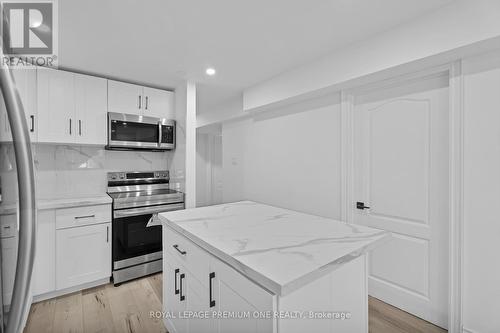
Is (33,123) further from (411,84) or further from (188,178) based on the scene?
(411,84)

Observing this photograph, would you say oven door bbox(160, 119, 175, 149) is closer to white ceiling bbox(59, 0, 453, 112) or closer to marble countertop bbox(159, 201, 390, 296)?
white ceiling bbox(59, 0, 453, 112)

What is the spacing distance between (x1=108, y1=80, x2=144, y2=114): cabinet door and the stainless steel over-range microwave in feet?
0.54

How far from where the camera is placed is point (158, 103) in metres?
3.12

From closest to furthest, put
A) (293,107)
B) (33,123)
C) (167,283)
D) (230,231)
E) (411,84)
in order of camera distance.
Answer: (230,231), (167,283), (411,84), (33,123), (293,107)

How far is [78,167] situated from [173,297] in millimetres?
2216

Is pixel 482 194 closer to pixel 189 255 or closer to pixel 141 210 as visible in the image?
pixel 189 255

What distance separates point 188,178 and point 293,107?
1593mm

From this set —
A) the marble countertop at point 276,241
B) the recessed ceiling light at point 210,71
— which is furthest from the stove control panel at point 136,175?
the marble countertop at point 276,241

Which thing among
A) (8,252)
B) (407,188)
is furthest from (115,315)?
(407,188)

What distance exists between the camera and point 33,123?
7.61 ft

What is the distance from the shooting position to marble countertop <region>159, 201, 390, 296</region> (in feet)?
2.68

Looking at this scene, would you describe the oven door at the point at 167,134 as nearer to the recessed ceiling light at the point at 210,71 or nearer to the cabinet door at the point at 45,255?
the recessed ceiling light at the point at 210,71

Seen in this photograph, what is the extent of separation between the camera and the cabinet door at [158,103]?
9.93 ft

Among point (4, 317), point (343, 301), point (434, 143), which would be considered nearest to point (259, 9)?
point (434, 143)
